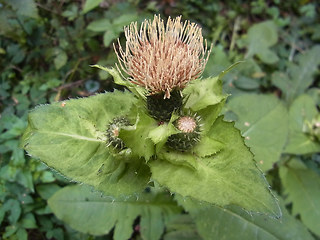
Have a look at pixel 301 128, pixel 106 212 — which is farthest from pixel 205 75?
pixel 106 212

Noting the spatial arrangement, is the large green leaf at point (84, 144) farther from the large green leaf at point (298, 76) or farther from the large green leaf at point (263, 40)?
the large green leaf at point (263, 40)

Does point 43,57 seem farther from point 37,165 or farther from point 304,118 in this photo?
point 304,118

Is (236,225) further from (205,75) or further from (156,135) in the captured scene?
(205,75)

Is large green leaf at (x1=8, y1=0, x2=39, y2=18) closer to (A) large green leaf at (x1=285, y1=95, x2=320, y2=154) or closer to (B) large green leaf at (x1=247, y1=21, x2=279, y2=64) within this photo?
(B) large green leaf at (x1=247, y1=21, x2=279, y2=64)

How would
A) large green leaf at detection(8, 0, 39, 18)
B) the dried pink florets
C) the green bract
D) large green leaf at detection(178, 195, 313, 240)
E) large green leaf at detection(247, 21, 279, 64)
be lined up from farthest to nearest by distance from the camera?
large green leaf at detection(247, 21, 279, 64) < large green leaf at detection(8, 0, 39, 18) < large green leaf at detection(178, 195, 313, 240) < the dried pink florets < the green bract

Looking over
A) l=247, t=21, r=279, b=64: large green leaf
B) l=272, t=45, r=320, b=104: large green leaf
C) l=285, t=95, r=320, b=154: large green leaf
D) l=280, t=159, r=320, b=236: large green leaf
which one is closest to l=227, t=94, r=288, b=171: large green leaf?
l=285, t=95, r=320, b=154: large green leaf

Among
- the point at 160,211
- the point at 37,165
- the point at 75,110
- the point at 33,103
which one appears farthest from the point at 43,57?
the point at 160,211
